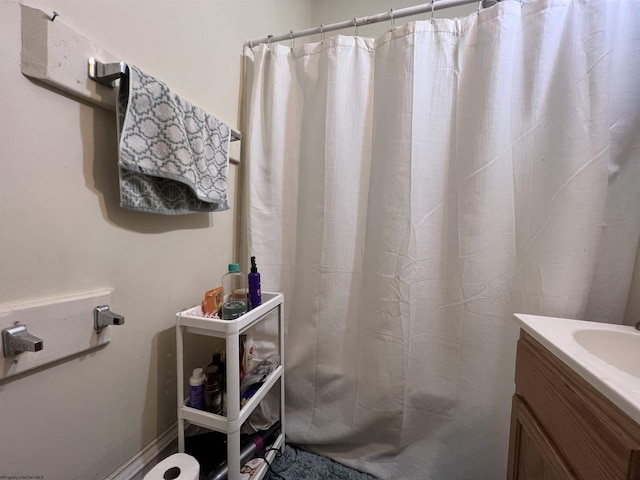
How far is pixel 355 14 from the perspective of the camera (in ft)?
4.43

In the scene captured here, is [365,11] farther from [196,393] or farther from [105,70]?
[196,393]

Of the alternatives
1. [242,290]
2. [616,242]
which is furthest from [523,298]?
[242,290]

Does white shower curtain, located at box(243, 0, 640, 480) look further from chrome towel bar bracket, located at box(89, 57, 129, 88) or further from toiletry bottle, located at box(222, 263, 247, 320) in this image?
chrome towel bar bracket, located at box(89, 57, 129, 88)

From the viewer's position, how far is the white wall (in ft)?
1.52

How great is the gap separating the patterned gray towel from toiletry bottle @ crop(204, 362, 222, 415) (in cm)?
51

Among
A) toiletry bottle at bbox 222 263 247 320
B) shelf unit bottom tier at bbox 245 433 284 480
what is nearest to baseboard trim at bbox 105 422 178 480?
shelf unit bottom tier at bbox 245 433 284 480

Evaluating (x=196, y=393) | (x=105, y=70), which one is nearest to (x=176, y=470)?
(x=196, y=393)

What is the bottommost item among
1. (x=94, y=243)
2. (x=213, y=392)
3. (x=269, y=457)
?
(x=269, y=457)

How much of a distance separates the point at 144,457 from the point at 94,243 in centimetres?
63

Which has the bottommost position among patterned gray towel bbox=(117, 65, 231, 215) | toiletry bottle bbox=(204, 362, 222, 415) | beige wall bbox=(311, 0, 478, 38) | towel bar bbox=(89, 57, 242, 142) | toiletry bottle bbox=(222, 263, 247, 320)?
toiletry bottle bbox=(204, 362, 222, 415)

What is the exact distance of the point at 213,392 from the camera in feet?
2.50

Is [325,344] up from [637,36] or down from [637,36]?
down

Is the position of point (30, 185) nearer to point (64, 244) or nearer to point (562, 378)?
point (64, 244)

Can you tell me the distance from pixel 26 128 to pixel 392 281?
0.98 m
